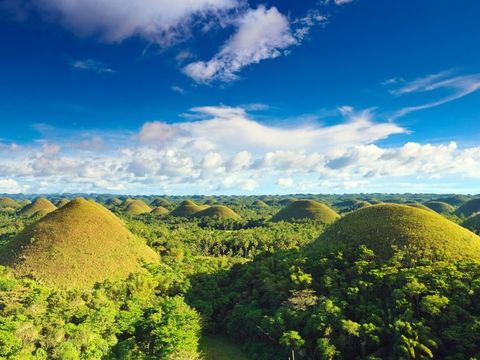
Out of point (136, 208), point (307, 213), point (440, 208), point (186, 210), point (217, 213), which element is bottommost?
point (136, 208)

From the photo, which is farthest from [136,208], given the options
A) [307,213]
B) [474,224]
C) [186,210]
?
[474,224]

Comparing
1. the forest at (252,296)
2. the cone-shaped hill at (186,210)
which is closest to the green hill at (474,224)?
the forest at (252,296)

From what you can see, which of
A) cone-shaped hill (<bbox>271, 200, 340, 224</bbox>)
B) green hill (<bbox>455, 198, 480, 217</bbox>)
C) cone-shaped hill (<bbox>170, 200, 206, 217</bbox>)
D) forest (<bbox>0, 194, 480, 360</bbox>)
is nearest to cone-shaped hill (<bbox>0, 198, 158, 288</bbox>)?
forest (<bbox>0, 194, 480, 360</bbox>)

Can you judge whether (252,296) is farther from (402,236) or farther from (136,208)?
(136,208)

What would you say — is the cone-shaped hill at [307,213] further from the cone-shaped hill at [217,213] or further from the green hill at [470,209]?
the green hill at [470,209]

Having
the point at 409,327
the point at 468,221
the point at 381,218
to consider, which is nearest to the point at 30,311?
the point at 409,327
